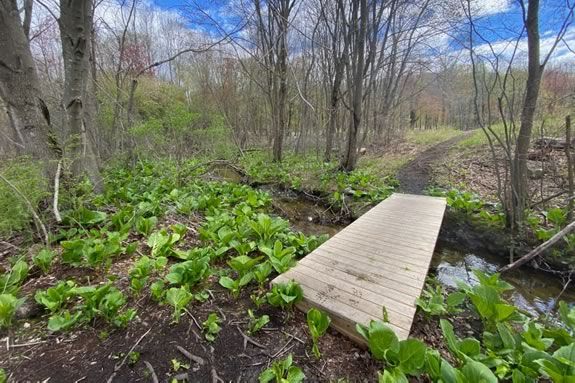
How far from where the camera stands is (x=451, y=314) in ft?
7.70

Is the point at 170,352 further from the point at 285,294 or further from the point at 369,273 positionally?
the point at 369,273

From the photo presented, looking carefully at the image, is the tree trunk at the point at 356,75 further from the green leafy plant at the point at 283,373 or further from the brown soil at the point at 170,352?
the green leafy plant at the point at 283,373

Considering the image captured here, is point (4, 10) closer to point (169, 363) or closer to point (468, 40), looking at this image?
point (169, 363)

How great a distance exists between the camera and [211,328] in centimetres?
184

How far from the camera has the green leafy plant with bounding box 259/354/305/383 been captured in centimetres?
147

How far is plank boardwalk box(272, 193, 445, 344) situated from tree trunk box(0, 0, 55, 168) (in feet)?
10.7

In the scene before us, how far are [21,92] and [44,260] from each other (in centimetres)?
216

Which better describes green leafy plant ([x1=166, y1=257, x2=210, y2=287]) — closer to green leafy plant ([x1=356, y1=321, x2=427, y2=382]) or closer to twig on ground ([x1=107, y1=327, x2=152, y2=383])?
twig on ground ([x1=107, y1=327, x2=152, y2=383])

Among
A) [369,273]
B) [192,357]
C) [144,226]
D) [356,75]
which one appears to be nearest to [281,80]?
[356,75]

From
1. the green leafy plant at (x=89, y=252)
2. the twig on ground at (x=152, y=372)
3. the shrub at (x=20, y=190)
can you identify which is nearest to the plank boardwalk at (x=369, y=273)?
the twig on ground at (x=152, y=372)

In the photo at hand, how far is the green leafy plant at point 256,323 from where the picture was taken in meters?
1.88

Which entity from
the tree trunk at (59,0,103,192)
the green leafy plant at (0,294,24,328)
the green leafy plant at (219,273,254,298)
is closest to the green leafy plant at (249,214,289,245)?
the green leafy plant at (219,273,254,298)

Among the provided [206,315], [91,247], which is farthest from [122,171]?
[206,315]

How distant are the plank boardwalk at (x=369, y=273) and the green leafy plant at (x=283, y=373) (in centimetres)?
58
